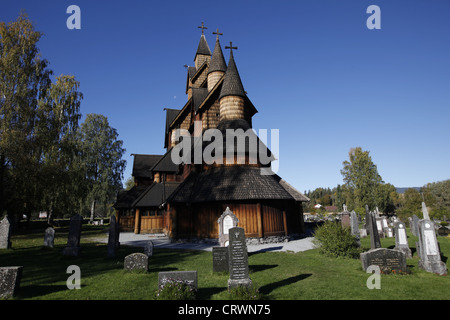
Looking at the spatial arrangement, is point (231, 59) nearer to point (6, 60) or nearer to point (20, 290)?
point (6, 60)

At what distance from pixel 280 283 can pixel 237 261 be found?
71.3 inches

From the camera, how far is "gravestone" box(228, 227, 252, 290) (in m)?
6.34

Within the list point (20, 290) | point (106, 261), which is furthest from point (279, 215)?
point (20, 290)

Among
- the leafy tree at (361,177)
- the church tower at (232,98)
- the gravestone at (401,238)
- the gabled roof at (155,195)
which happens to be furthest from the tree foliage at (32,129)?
the leafy tree at (361,177)

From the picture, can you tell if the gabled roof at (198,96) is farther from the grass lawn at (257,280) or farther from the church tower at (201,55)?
the grass lawn at (257,280)

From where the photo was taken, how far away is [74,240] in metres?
11.9

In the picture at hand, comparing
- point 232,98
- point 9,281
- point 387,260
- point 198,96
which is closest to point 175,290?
point 9,281

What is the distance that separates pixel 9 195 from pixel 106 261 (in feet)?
64.8

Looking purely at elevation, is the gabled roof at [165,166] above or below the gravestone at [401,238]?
above

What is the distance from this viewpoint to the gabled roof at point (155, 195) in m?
24.5

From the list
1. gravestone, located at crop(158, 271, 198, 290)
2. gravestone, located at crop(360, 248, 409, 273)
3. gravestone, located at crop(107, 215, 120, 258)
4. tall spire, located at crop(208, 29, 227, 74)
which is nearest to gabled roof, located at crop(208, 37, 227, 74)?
tall spire, located at crop(208, 29, 227, 74)

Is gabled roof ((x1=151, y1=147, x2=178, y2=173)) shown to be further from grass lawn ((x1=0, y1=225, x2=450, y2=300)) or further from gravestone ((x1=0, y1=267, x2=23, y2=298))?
gravestone ((x1=0, y1=267, x2=23, y2=298))

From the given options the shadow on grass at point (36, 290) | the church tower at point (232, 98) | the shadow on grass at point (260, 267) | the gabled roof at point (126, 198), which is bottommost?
the shadow on grass at point (260, 267)

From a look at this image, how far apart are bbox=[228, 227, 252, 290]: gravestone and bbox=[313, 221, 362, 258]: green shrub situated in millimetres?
6489
